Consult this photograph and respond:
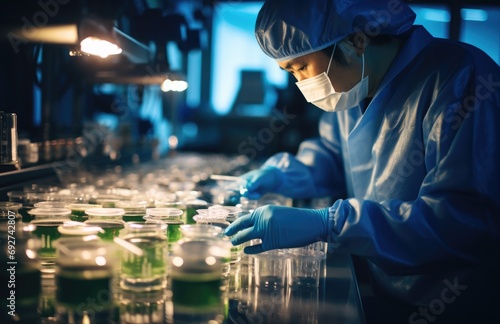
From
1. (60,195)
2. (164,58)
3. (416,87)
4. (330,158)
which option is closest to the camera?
(416,87)

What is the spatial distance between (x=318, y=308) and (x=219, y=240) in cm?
31

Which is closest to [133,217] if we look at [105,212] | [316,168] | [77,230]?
[105,212]

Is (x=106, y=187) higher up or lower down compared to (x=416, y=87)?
lower down

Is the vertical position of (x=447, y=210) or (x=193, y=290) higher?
(x=447, y=210)

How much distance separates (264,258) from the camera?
4.73 feet

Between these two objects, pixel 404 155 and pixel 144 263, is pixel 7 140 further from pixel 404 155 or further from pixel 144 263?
pixel 404 155

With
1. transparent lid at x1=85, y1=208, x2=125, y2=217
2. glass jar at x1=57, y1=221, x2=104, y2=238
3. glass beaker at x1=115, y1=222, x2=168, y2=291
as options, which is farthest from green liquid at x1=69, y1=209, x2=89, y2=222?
glass beaker at x1=115, y1=222, x2=168, y2=291

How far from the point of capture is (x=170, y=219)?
148cm

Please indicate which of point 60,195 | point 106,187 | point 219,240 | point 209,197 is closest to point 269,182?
point 209,197

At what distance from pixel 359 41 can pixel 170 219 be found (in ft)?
3.12

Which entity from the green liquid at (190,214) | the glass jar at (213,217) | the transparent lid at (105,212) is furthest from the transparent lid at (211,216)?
the transparent lid at (105,212)

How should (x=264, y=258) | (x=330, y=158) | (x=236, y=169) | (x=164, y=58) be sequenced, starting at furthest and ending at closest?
(x=236, y=169) → (x=164, y=58) → (x=330, y=158) → (x=264, y=258)

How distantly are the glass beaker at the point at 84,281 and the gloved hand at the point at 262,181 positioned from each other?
122 centimetres

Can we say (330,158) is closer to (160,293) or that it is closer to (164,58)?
(164,58)
